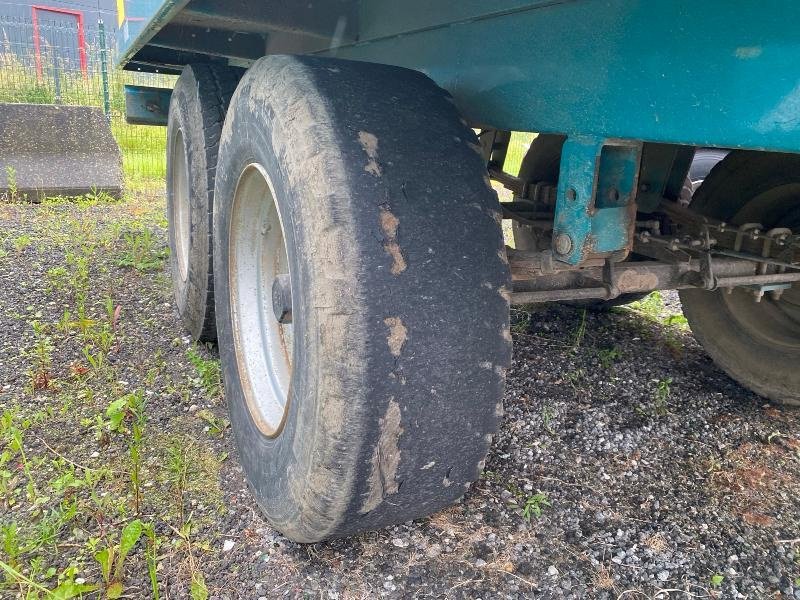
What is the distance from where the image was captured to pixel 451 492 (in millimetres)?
1470

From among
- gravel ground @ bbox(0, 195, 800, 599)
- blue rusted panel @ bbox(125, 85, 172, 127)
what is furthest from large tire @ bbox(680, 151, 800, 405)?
blue rusted panel @ bbox(125, 85, 172, 127)

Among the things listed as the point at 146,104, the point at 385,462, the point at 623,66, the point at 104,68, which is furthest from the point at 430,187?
the point at 104,68

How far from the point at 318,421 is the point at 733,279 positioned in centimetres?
145

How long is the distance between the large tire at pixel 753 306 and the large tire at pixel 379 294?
4.62ft

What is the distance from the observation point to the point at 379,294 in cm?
124

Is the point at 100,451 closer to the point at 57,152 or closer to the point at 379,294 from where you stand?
the point at 379,294

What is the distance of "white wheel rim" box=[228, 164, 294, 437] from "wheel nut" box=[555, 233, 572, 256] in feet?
2.90

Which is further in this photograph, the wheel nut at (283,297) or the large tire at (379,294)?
the wheel nut at (283,297)

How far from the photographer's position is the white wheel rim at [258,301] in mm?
1906

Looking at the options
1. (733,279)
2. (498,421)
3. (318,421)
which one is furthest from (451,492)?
(733,279)

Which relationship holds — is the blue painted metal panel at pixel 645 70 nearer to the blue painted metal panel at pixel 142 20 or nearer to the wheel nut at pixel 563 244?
the wheel nut at pixel 563 244

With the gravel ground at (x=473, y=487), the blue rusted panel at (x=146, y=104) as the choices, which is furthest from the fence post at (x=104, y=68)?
the gravel ground at (x=473, y=487)

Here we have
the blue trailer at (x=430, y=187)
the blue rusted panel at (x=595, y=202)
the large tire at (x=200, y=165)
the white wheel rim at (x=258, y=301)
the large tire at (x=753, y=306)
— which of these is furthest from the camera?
the large tire at (x=200, y=165)

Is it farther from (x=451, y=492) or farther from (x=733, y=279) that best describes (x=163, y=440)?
(x=733, y=279)
